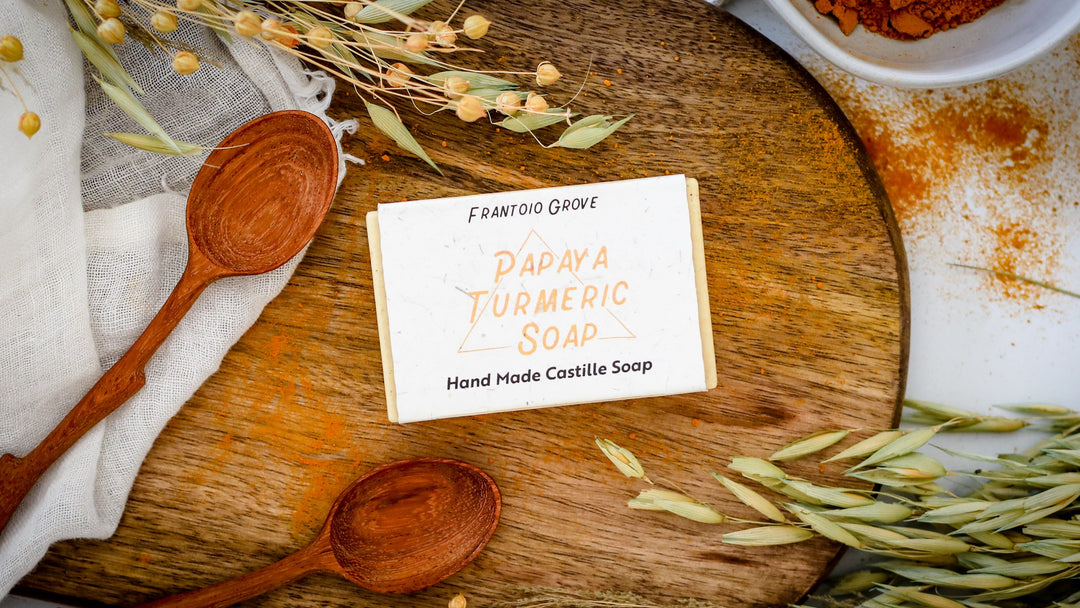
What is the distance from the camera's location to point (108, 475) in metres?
0.70

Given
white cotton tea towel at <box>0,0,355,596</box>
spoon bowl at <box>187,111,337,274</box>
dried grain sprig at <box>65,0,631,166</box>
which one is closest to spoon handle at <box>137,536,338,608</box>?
white cotton tea towel at <box>0,0,355,596</box>

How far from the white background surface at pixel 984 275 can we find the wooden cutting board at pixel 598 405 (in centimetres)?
17

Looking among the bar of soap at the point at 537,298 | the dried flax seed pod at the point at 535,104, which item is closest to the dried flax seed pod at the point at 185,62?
the bar of soap at the point at 537,298

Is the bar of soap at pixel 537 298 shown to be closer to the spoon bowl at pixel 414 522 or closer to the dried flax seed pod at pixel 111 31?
the spoon bowl at pixel 414 522

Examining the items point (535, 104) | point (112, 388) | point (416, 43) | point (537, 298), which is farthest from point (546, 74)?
point (112, 388)

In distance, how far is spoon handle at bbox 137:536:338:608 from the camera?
696mm

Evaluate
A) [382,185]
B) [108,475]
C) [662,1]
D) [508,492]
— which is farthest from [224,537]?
[662,1]

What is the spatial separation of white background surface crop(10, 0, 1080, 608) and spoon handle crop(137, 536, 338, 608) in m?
0.79

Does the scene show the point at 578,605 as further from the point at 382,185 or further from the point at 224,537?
the point at 382,185

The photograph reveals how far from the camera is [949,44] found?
690mm

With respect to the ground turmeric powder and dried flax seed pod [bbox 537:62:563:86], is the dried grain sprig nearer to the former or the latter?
dried flax seed pod [bbox 537:62:563:86]

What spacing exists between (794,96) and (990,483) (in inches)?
22.0

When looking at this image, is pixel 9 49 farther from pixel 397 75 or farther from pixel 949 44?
pixel 949 44

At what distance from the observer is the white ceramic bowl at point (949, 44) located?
63 centimetres
